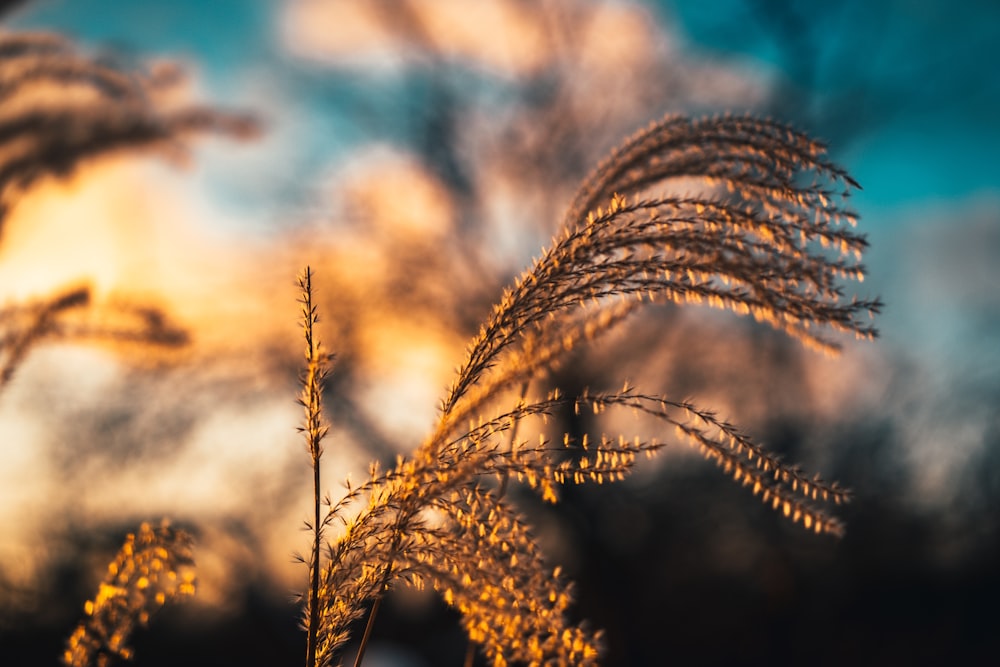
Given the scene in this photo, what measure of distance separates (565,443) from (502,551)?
20cm

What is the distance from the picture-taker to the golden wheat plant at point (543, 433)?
108 cm

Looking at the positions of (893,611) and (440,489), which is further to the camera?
(893,611)

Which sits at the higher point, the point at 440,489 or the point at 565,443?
the point at 565,443

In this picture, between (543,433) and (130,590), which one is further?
(130,590)

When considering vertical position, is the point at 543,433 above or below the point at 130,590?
above

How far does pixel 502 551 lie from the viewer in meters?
1.16

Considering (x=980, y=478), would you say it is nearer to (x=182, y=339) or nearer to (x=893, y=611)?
(x=893, y=611)

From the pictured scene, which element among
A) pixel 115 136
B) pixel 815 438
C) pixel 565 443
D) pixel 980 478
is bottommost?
pixel 565 443

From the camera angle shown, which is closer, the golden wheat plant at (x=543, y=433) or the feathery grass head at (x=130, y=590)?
the golden wheat plant at (x=543, y=433)

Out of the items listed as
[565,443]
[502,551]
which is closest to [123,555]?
[502,551]

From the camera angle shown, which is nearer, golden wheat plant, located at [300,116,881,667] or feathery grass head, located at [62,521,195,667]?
golden wheat plant, located at [300,116,881,667]

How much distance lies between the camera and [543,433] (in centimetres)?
113

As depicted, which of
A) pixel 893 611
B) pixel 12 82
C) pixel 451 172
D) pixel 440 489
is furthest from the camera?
pixel 451 172

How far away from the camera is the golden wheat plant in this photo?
1.08 metres
